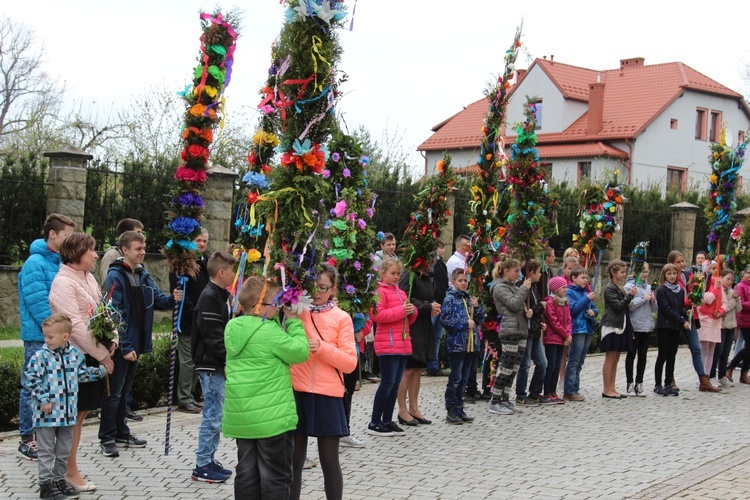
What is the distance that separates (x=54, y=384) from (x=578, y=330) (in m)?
7.49

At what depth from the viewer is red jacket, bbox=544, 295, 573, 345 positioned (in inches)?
466

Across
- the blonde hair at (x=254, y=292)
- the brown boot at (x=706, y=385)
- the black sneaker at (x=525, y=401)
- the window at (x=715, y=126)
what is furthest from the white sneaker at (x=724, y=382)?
the window at (x=715, y=126)

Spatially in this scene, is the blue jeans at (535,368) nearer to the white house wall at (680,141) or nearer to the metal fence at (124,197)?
the metal fence at (124,197)

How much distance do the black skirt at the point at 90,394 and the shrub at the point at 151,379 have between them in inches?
109

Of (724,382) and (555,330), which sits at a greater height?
(555,330)

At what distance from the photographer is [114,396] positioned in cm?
805

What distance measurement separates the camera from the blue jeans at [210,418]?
746 cm

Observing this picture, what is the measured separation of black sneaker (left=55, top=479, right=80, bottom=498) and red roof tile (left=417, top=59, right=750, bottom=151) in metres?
36.6

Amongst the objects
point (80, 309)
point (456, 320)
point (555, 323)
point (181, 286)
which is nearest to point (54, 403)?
point (80, 309)

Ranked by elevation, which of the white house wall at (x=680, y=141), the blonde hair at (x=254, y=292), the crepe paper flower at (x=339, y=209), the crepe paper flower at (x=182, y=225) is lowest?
the blonde hair at (x=254, y=292)

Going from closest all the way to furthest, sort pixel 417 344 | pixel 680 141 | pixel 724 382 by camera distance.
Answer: pixel 417 344, pixel 724 382, pixel 680 141

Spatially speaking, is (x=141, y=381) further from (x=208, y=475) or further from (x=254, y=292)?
(x=254, y=292)

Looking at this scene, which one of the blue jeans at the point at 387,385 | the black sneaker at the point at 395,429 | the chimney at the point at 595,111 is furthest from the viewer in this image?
the chimney at the point at 595,111

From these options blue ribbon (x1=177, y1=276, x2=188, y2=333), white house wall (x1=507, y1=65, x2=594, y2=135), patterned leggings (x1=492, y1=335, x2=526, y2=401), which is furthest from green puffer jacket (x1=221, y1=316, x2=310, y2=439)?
white house wall (x1=507, y1=65, x2=594, y2=135)
